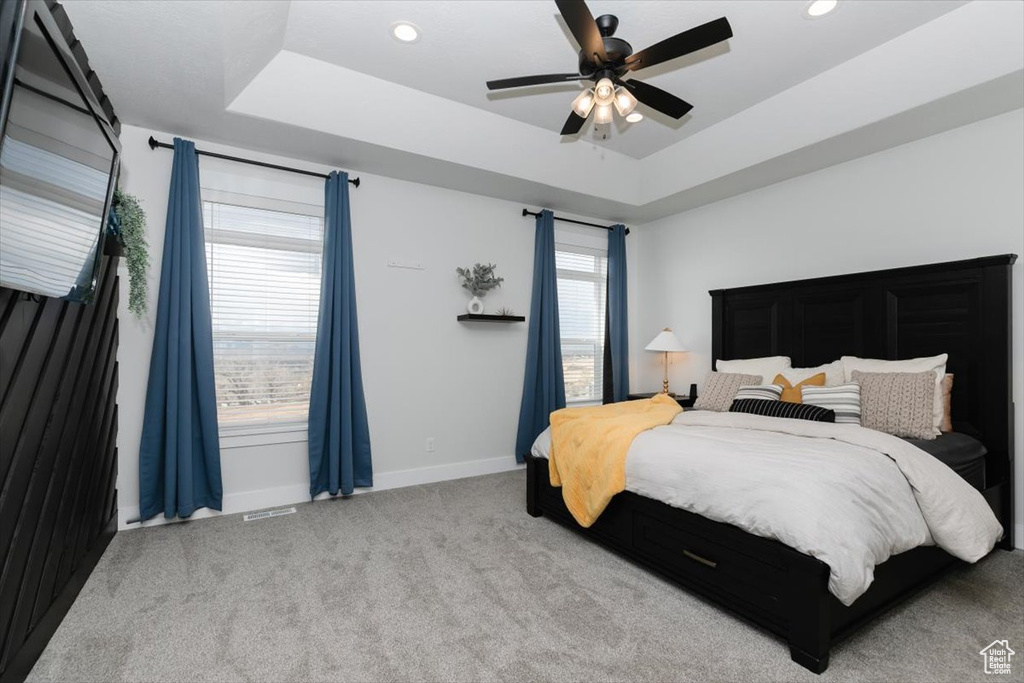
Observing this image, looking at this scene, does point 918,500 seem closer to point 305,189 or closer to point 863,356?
point 863,356

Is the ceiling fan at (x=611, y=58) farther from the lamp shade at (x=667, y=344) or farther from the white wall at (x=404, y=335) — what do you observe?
the lamp shade at (x=667, y=344)

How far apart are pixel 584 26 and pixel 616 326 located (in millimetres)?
3454

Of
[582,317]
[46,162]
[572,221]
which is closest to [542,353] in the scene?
[582,317]

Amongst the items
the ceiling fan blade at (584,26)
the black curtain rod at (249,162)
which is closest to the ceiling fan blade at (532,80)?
the ceiling fan blade at (584,26)

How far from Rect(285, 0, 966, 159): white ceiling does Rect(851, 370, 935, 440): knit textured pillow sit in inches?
80.1

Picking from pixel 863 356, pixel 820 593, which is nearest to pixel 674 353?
pixel 863 356

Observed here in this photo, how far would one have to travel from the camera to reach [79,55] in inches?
90.4

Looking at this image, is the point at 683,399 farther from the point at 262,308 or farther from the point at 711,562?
the point at 262,308

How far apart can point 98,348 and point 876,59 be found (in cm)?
488

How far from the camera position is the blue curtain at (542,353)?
4598 millimetres

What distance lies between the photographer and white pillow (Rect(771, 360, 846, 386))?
131 inches

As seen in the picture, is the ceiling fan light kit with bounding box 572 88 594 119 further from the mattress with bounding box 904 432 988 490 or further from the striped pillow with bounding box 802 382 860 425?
the mattress with bounding box 904 432 988 490

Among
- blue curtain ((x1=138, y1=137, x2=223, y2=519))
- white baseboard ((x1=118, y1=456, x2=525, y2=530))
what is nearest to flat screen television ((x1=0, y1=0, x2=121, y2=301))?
blue curtain ((x1=138, y1=137, x2=223, y2=519))

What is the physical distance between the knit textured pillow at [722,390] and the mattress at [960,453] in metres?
1.13
